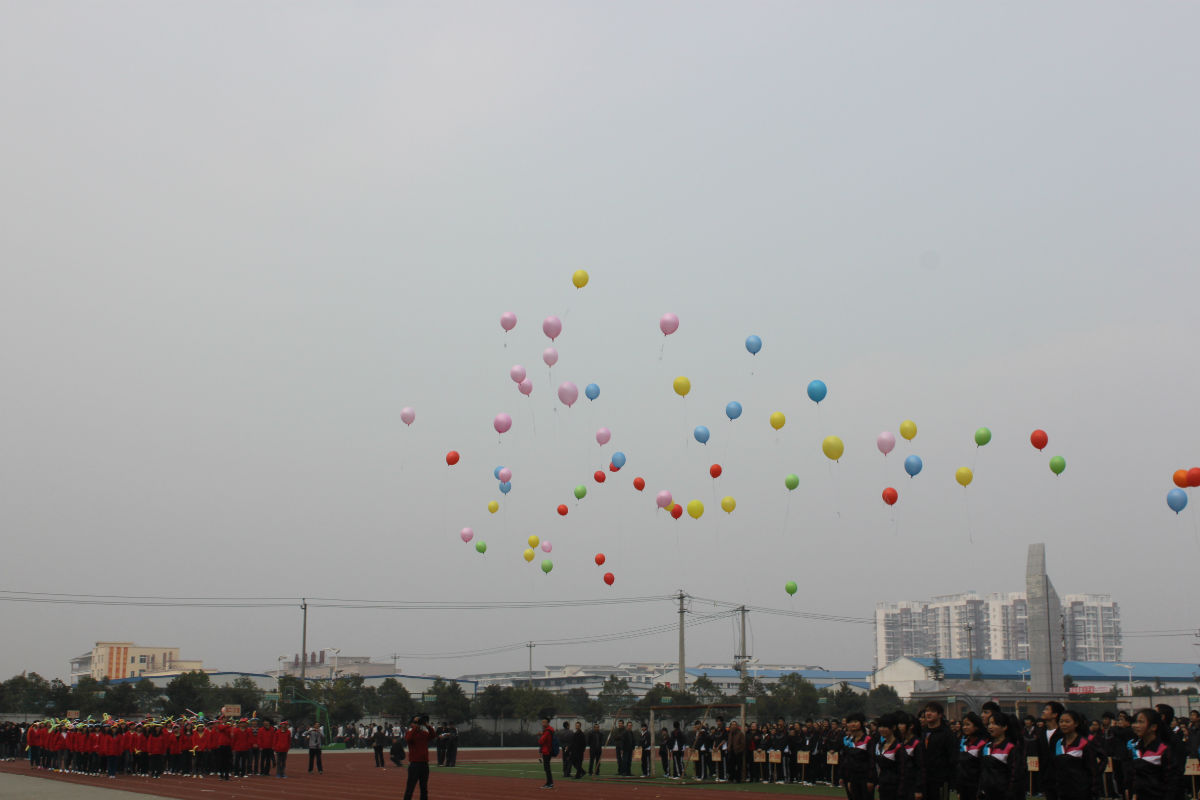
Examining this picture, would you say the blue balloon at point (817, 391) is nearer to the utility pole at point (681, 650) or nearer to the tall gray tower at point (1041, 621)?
the tall gray tower at point (1041, 621)

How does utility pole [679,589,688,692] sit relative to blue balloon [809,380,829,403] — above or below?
below

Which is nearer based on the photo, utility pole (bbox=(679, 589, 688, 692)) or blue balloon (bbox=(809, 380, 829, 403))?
blue balloon (bbox=(809, 380, 829, 403))

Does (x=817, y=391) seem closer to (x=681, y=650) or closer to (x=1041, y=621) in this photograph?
(x=1041, y=621)

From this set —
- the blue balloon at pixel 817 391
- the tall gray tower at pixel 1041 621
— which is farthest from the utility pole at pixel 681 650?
the blue balloon at pixel 817 391

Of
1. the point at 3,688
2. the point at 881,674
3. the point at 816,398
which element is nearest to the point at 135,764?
the point at 816,398

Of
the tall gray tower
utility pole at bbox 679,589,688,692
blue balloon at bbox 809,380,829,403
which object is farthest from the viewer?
utility pole at bbox 679,589,688,692

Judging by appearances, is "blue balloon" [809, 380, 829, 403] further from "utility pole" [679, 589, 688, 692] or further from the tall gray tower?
"utility pole" [679, 589, 688, 692]

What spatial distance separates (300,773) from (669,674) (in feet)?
432

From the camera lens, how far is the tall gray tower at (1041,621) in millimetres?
46969

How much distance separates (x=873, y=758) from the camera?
13.1 meters

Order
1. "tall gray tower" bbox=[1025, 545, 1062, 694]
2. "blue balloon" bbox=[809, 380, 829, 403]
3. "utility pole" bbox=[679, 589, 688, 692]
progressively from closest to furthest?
1. "blue balloon" bbox=[809, 380, 829, 403]
2. "tall gray tower" bbox=[1025, 545, 1062, 694]
3. "utility pole" bbox=[679, 589, 688, 692]

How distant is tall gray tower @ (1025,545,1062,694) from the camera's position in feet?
154

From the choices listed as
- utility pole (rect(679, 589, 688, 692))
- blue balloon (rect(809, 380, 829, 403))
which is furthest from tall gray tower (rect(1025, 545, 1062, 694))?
blue balloon (rect(809, 380, 829, 403))

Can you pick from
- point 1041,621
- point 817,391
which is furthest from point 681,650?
point 817,391
